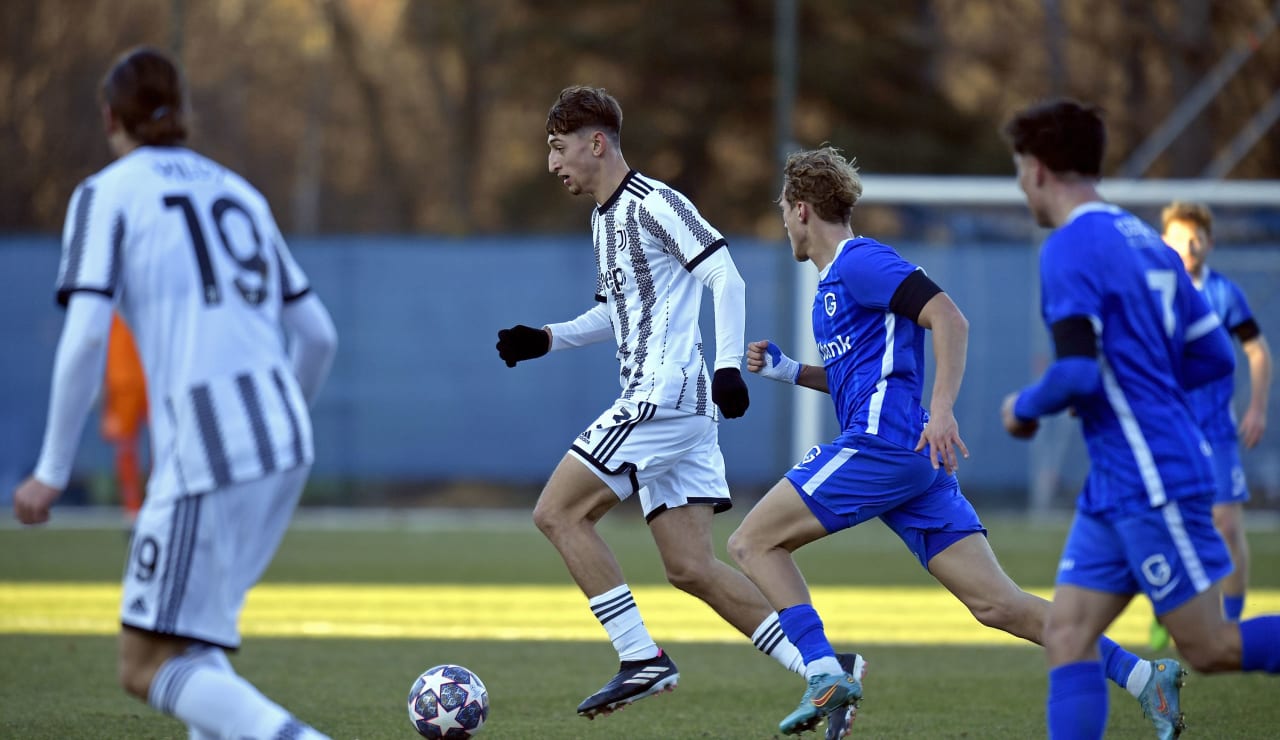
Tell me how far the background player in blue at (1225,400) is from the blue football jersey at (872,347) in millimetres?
2264

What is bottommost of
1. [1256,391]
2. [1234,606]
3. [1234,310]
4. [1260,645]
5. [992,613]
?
[1234,606]

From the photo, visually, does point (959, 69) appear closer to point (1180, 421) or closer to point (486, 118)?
point (486, 118)

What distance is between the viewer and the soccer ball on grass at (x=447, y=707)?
5.53m

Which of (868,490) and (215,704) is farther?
(868,490)

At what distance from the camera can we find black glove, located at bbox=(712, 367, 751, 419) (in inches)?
216

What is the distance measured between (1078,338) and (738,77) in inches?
900

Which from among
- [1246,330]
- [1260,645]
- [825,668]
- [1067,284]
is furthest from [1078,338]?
[1246,330]

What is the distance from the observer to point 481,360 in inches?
718

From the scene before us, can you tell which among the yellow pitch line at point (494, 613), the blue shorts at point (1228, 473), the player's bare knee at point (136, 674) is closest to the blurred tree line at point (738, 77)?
the yellow pitch line at point (494, 613)

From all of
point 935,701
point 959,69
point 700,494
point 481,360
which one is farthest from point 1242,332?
point 959,69

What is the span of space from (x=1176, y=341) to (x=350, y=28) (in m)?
30.2

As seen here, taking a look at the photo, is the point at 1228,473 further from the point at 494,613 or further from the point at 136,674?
the point at 136,674

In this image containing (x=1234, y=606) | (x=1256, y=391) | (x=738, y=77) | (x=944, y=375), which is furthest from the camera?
(x=738, y=77)

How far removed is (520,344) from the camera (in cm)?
633
